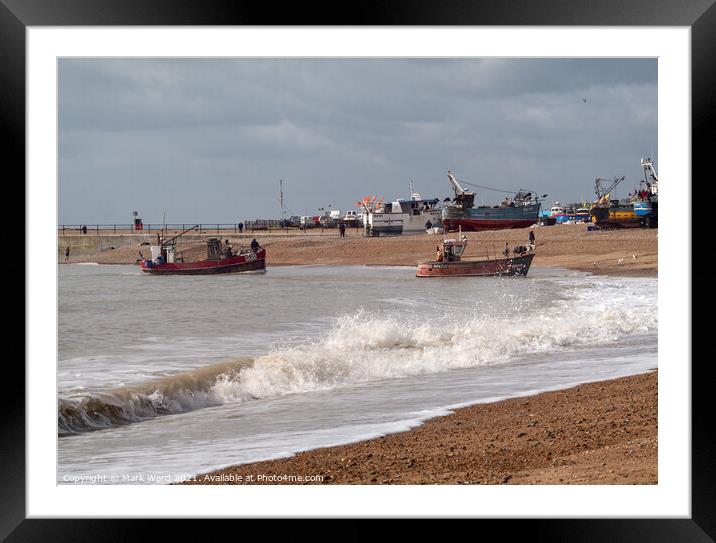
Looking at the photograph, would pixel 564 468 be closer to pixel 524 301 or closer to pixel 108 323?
pixel 108 323

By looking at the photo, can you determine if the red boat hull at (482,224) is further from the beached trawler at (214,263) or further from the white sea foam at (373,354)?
the white sea foam at (373,354)

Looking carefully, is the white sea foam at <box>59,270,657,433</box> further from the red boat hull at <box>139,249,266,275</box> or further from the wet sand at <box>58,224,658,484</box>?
the red boat hull at <box>139,249,266,275</box>

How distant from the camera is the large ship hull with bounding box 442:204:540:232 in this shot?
52438 millimetres

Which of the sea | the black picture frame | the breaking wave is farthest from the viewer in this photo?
the breaking wave

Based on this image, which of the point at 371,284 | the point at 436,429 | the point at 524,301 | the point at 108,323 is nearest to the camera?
the point at 436,429

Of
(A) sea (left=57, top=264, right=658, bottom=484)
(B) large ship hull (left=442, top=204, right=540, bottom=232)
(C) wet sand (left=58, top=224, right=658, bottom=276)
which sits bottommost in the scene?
(A) sea (left=57, top=264, right=658, bottom=484)

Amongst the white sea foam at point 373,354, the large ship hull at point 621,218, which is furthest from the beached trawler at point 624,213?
the white sea foam at point 373,354

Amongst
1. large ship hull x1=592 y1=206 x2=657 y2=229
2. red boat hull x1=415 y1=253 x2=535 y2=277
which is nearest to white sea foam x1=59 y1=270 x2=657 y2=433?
red boat hull x1=415 y1=253 x2=535 y2=277

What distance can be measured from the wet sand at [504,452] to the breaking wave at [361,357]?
10.5 feet

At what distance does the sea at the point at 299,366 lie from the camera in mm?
7895

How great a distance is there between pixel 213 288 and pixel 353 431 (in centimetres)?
2597

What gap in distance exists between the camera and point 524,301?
2352cm
